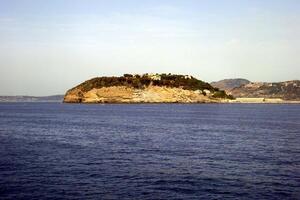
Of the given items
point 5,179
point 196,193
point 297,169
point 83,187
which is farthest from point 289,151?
point 5,179

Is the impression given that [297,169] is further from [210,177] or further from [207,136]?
[207,136]

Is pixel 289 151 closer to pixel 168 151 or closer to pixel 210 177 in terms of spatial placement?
pixel 168 151

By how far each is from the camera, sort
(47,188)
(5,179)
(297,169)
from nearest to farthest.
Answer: (47,188), (5,179), (297,169)

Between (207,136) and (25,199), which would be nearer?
(25,199)

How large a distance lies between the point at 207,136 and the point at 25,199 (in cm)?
4889

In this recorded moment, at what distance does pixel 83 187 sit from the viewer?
36.3m

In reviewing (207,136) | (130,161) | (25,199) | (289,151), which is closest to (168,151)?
(130,161)

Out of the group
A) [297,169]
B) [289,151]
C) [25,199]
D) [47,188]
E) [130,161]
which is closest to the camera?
[25,199]

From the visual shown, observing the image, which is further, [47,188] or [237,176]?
[237,176]

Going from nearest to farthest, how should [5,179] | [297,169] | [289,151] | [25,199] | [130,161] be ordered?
1. [25,199]
2. [5,179]
3. [297,169]
4. [130,161]
5. [289,151]

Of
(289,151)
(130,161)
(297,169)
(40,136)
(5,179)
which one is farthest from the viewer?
(40,136)

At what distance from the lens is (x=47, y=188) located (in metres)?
36.0

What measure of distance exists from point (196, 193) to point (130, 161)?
15.7m

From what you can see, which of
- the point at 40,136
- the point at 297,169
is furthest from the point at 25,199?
the point at 40,136
